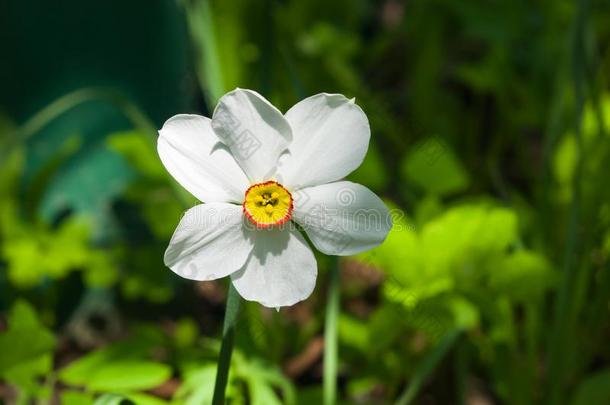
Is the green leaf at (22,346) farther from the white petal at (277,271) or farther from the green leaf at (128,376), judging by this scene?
the white petal at (277,271)

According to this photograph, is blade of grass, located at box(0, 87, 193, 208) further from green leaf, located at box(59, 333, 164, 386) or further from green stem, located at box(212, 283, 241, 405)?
green stem, located at box(212, 283, 241, 405)

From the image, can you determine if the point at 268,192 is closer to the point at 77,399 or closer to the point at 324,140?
the point at 324,140

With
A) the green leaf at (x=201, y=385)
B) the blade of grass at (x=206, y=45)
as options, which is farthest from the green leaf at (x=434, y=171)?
the green leaf at (x=201, y=385)

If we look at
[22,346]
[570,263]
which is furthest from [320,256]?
[22,346]

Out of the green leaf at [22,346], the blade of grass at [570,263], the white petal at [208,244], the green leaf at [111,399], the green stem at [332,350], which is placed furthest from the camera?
the blade of grass at [570,263]

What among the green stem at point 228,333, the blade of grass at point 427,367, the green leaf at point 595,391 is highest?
the green stem at point 228,333
